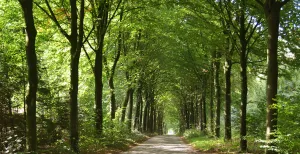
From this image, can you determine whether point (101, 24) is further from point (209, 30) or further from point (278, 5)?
point (278, 5)

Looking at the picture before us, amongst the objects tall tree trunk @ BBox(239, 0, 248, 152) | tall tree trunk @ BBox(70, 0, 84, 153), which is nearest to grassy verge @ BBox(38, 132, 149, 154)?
tall tree trunk @ BBox(70, 0, 84, 153)

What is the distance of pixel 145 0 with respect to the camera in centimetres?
1598

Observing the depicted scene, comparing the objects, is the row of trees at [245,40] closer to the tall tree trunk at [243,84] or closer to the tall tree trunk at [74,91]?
the tall tree trunk at [243,84]

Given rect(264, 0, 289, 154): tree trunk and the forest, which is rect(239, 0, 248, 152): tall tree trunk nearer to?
the forest

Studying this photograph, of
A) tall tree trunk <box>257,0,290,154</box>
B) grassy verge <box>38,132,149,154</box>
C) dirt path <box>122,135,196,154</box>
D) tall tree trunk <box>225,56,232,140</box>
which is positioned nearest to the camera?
tall tree trunk <box>257,0,290,154</box>

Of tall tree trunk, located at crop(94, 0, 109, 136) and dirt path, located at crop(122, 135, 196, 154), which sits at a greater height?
tall tree trunk, located at crop(94, 0, 109, 136)

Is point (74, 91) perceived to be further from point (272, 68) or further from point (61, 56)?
point (272, 68)

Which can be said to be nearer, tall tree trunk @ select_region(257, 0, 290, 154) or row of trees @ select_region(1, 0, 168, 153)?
tall tree trunk @ select_region(257, 0, 290, 154)

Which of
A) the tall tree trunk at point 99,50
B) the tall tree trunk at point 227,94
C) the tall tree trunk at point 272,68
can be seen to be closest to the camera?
the tall tree trunk at point 272,68

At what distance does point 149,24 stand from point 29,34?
10851mm

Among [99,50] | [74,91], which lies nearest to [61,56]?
[99,50]

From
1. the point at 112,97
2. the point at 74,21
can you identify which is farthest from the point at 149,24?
the point at 74,21

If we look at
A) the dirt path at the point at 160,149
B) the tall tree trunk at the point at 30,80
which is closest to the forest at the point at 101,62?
the tall tree trunk at the point at 30,80

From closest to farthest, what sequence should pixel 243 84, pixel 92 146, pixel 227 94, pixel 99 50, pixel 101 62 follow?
pixel 243 84, pixel 92 146, pixel 99 50, pixel 101 62, pixel 227 94
